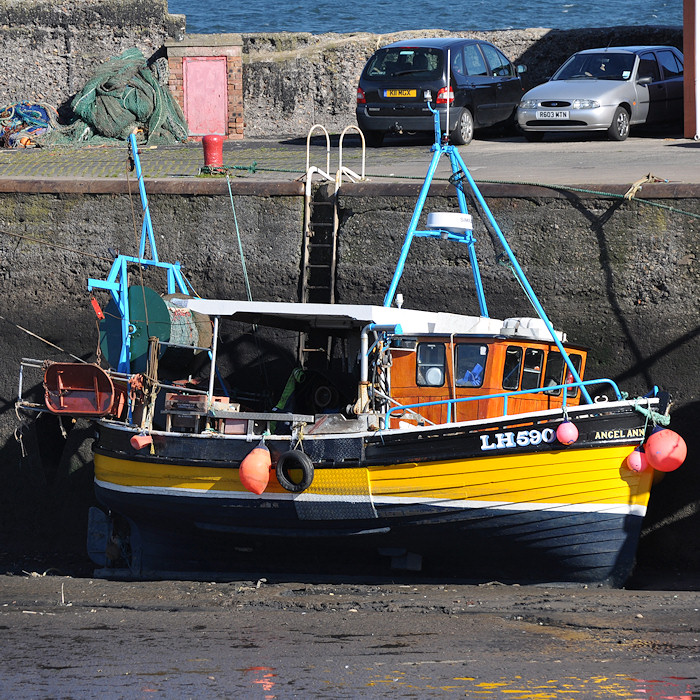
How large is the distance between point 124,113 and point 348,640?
1211 centimetres

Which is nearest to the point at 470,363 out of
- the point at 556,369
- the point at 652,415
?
the point at 556,369

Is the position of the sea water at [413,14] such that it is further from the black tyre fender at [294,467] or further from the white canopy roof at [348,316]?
the black tyre fender at [294,467]

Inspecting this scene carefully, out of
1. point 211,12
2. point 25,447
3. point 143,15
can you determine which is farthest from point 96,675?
point 211,12

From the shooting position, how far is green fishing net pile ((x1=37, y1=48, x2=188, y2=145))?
60.1 ft

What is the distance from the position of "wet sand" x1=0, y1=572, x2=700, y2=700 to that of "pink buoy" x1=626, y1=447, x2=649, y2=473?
102cm

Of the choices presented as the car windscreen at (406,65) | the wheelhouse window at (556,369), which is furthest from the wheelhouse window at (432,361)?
the car windscreen at (406,65)

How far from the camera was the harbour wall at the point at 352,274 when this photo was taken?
10539 mm

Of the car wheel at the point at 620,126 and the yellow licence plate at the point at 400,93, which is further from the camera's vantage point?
the yellow licence plate at the point at 400,93

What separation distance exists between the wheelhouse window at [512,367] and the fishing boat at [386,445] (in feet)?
0.04

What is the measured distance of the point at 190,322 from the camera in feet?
36.0

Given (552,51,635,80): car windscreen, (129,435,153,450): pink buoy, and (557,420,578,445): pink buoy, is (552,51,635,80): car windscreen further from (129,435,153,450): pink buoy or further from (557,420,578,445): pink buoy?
(129,435,153,450): pink buoy

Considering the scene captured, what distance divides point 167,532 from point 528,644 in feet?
12.9

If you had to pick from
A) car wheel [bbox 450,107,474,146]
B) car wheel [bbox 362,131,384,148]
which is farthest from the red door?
car wheel [bbox 450,107,474,146]

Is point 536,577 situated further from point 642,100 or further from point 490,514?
point 642,100
